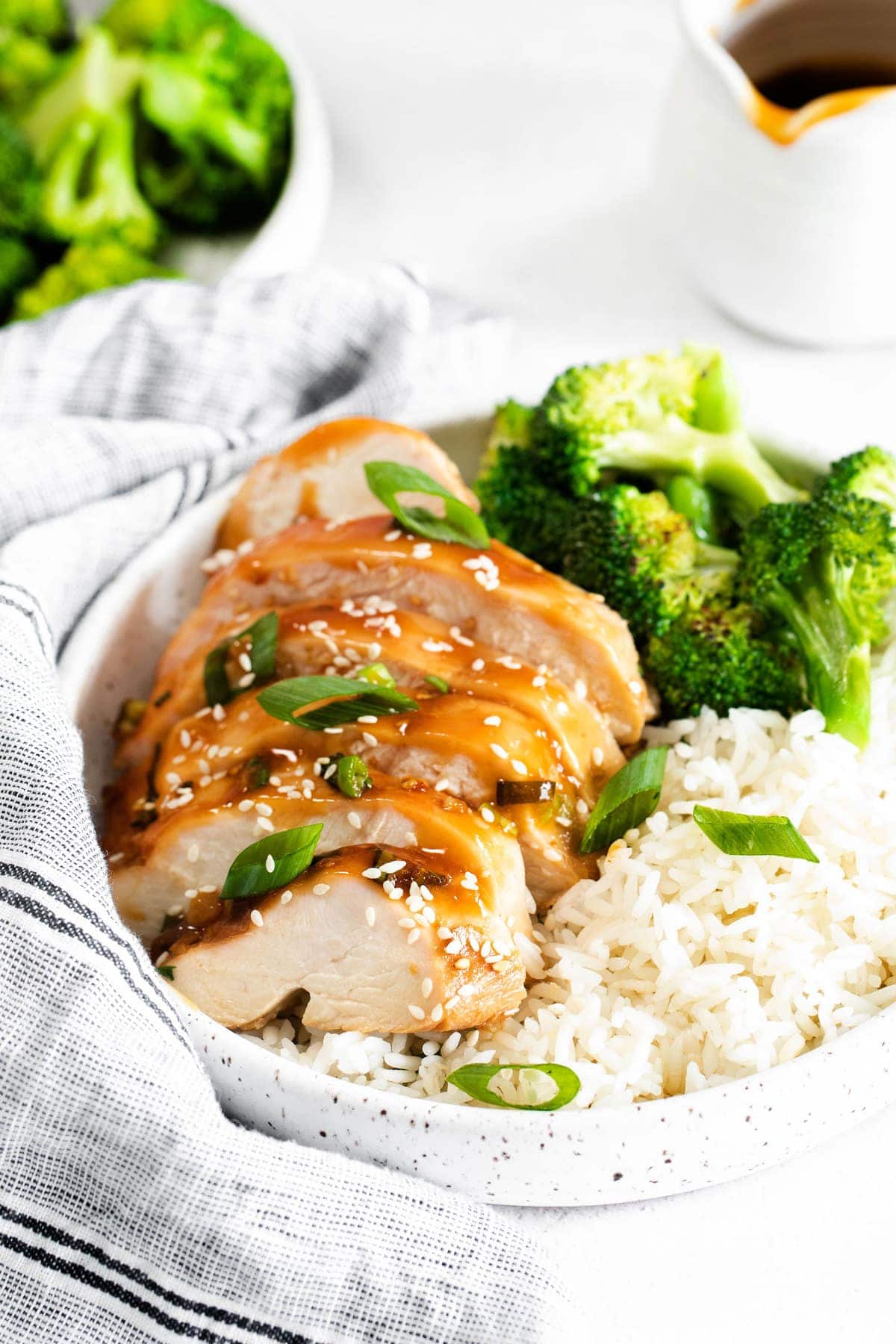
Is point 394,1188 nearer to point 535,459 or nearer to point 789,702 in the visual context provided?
point 789,702

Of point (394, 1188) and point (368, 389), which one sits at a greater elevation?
point (368, 389)

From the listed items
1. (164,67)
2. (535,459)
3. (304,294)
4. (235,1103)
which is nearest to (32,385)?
(304,294)

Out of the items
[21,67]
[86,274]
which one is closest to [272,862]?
[86,274]

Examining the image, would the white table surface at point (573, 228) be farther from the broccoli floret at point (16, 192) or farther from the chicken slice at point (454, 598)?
the broccoli floret at point (16, 192)

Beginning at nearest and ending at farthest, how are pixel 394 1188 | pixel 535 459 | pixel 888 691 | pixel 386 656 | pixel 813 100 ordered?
pixel 394 1188 < pixel 386 656 < pixel 888 691 < pixel 535 459 < pixel 813 100

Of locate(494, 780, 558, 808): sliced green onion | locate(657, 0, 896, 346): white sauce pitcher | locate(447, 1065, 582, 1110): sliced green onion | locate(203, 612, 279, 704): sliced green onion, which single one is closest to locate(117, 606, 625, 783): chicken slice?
locate(203, 612, 279, 704): sliced green onion

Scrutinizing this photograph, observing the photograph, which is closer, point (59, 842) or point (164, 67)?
point (59, 842)

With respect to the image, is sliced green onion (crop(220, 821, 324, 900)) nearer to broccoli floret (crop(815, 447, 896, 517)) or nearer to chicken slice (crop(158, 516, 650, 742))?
chicken slice (crop(158, 516, 650, 742))
